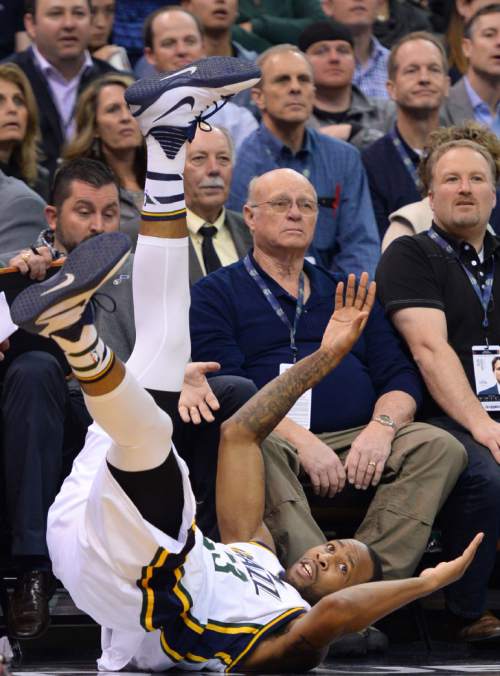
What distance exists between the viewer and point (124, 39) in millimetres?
9102

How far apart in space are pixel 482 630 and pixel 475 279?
1.51 meters

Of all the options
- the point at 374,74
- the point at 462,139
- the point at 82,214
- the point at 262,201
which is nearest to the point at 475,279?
the point at 462,139

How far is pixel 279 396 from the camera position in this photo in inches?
191

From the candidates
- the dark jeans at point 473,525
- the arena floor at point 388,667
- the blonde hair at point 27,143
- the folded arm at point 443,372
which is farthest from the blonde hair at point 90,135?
the arena floor at point 388,667

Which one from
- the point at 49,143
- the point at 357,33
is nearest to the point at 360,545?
the point at 49,143

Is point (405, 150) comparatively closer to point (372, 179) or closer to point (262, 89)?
point (372, 179)

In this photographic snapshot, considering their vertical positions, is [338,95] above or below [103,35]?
below

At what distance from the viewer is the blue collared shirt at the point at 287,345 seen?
18.5 ft

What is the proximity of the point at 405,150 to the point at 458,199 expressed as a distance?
131cm

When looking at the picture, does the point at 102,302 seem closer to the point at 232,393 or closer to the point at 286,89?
the point at 232,393

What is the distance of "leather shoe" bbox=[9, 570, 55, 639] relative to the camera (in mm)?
4848

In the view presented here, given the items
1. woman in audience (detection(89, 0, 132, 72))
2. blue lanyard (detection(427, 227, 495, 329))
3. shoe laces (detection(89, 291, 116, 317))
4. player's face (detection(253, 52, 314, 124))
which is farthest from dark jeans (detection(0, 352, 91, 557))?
woman in audience (detection(89, 0, 132, 72))

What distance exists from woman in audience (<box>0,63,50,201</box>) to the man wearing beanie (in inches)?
73.2

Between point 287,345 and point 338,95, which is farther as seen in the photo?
point 338,95
